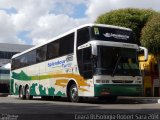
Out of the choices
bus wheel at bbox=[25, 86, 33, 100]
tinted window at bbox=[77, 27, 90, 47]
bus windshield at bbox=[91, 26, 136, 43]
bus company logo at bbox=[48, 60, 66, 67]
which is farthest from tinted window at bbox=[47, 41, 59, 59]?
bus wheel at bbox=[25, 86, 33, 100]

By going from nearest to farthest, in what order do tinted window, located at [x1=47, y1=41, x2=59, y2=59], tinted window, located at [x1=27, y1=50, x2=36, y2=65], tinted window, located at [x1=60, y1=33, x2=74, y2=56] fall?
tinted window, located at [x1=60, y1=33, x2=74, y2=56]
tinted window, located at [x1=47, y1=41, x2=59, y2=59]
tinted window, located at [x1=27, y1=50, x2=36, y2=65]

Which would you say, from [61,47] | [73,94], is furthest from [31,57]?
[73,94]

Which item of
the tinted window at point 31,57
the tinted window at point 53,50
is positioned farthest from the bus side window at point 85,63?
the tinted window at point 31,57

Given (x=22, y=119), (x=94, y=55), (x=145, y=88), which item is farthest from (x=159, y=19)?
(x=22, y=119)

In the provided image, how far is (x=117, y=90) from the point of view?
760 inches

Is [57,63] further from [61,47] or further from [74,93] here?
[74,93]

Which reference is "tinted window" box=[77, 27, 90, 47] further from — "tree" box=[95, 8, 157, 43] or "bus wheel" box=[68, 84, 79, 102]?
"tree" box=[95, 8, 157, 43]

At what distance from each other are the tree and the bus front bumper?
11312 mm

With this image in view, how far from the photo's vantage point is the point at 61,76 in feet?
74.4

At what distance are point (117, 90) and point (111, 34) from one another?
8.75ft

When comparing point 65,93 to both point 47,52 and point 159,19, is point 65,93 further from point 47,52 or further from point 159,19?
point 159,19

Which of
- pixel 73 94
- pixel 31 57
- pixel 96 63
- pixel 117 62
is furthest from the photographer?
pixel 31 57

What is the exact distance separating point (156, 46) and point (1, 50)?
212ft

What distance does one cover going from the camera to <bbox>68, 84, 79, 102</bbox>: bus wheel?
2077 centimetres
